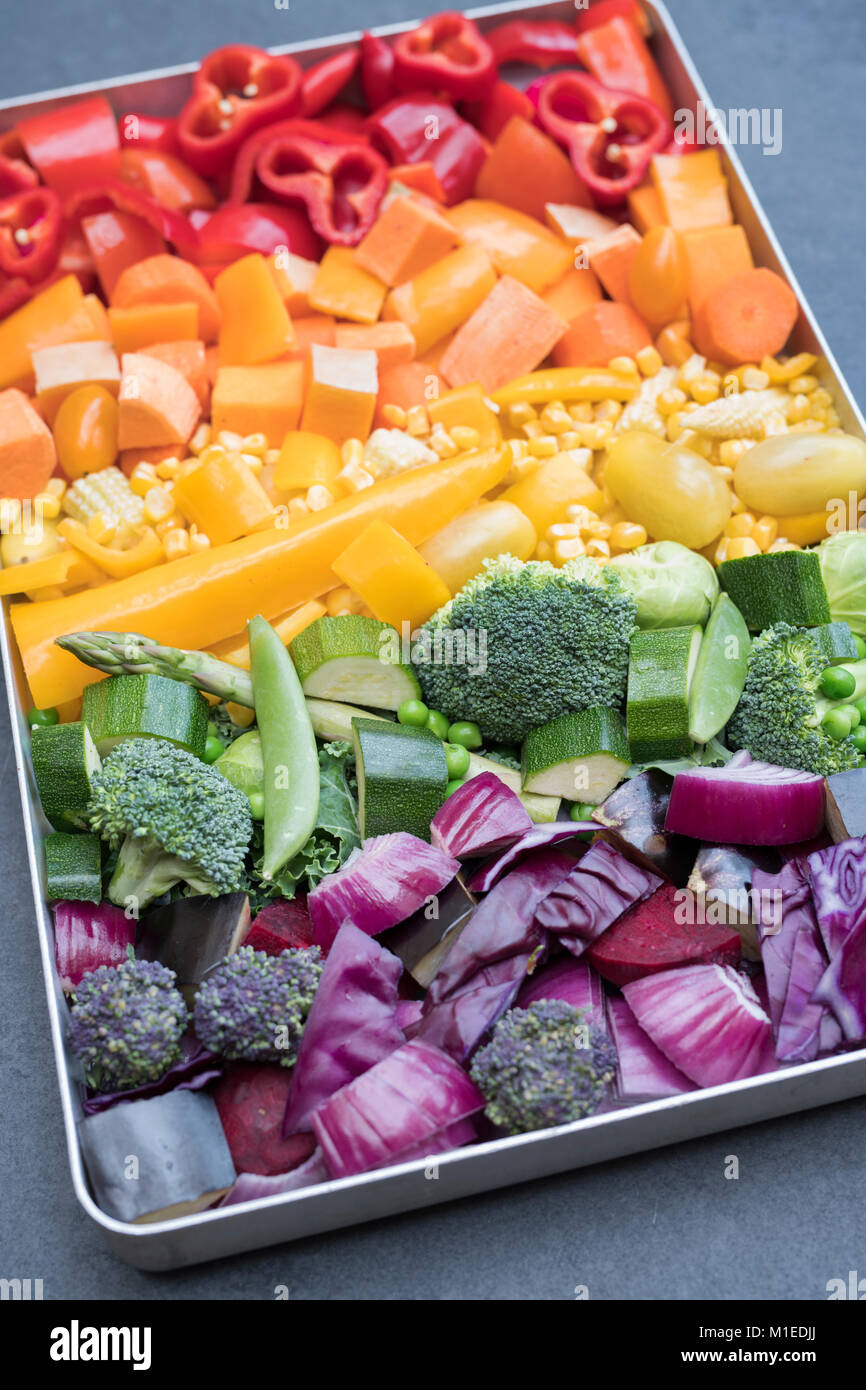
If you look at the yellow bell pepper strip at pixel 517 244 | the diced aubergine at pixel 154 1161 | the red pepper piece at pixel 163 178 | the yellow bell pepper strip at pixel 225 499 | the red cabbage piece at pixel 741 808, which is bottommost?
the diced aubergine at pixel 154 1161

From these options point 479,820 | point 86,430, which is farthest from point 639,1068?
point 86,430

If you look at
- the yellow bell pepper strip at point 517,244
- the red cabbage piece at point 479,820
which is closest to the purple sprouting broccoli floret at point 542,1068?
the red cabbage piece at point 479,820

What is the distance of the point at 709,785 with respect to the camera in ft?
8.38

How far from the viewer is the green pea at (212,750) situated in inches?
112

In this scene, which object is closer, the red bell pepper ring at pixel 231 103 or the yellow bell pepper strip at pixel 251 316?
the yellow bell pepper strip at pixel 251 316

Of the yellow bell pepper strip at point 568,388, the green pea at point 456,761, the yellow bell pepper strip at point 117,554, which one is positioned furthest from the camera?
the yellow bell pepper strip at point 568,388

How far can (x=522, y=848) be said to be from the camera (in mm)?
2559

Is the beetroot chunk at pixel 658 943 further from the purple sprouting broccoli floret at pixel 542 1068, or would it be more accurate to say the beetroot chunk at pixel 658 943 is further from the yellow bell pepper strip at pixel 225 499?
the yellow bell pepper strip at pixel 225 499

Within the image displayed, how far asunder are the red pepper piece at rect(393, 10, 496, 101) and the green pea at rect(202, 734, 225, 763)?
2.27 meters

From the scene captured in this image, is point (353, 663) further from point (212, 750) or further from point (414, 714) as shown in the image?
point (212, 750)

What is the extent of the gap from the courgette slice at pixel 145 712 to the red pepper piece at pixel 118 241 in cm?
149

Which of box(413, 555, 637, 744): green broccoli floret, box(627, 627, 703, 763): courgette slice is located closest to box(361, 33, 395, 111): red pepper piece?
box(413, 555, 637, 744): green broccoli floret

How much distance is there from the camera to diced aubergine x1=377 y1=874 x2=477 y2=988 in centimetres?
251
